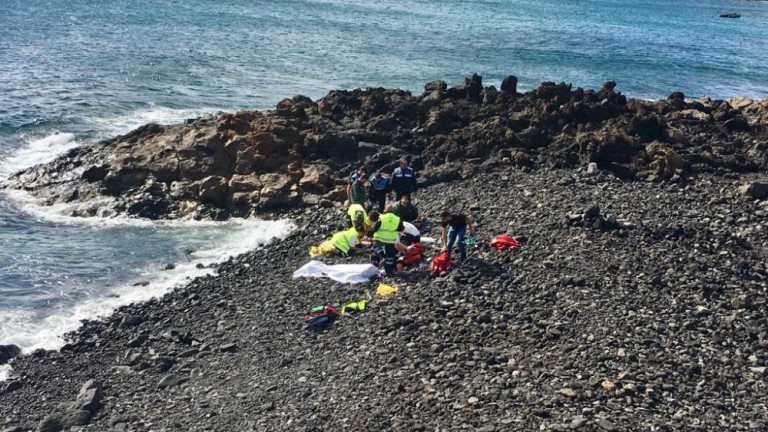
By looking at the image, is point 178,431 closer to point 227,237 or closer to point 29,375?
point 29,375

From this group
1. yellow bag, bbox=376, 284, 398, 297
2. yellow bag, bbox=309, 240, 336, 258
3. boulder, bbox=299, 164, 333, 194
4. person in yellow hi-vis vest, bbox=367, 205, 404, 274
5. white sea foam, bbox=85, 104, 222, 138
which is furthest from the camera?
white sea foam, bbox=85, 104, 222, 138

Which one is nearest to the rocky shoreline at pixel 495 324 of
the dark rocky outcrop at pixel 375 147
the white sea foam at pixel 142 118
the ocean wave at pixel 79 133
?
the dark rocky outcrop at pixel 375 147

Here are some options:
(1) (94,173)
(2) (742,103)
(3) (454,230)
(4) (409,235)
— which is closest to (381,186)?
(4) (409,235)

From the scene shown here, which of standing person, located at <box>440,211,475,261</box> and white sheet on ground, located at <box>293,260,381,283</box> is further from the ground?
standing person, located at <box>440,211,475,261</box>

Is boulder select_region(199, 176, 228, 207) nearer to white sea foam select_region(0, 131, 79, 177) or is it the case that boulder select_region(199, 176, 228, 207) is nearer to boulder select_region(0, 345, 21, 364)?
white sea foam select_region(0, 131, 79, 177)

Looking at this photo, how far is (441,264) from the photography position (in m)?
19.8

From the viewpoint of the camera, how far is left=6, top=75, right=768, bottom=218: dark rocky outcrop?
27.8 m

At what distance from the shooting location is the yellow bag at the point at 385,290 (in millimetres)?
19406

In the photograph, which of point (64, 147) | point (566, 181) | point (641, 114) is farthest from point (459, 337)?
point (64, 147)

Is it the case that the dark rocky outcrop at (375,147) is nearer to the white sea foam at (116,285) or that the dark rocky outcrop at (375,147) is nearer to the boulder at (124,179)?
the boulder at (124,179)

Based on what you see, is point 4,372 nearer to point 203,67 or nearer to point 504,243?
point 504,243

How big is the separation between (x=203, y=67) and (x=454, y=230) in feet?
135

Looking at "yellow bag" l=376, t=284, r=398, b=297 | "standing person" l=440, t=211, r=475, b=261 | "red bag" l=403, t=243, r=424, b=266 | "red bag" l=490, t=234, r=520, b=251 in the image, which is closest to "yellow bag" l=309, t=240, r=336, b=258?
"red bag" l=403, t=243, r=424, b=266

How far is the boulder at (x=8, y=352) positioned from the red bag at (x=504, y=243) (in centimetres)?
1245
